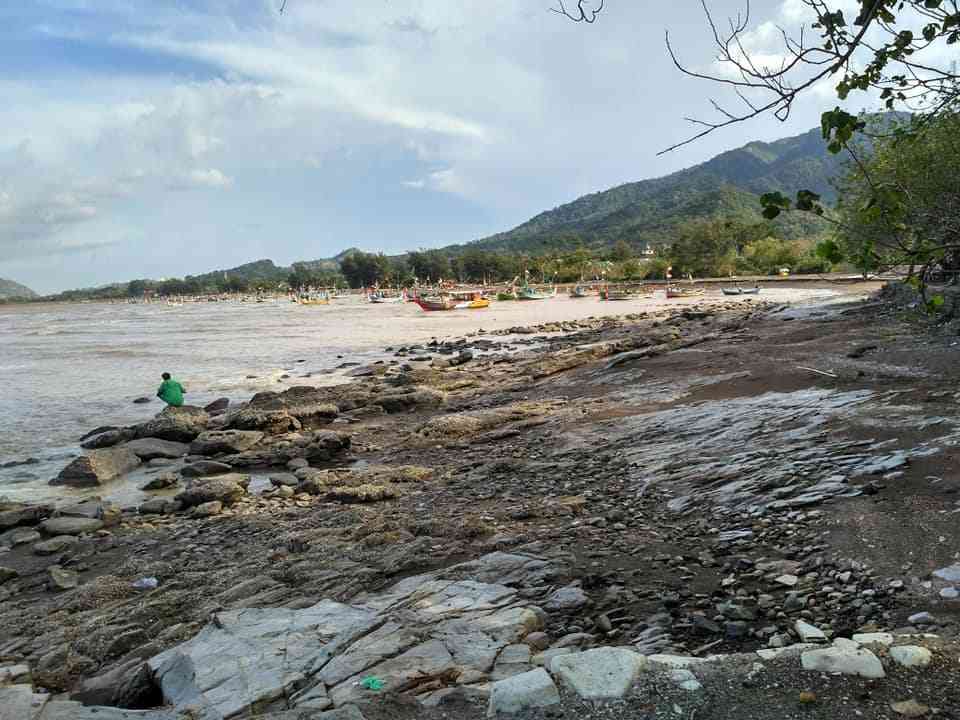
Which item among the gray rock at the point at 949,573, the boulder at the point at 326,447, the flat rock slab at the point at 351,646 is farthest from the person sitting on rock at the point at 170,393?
the gray rock at the point at 949,573

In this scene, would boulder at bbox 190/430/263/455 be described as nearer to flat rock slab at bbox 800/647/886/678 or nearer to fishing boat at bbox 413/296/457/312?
flat rock slab at bbox 800/647/886/678

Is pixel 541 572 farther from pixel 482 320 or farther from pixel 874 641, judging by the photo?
pixel 482 320

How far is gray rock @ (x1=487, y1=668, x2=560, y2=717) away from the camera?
11.4ft

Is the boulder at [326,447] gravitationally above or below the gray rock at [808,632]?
below

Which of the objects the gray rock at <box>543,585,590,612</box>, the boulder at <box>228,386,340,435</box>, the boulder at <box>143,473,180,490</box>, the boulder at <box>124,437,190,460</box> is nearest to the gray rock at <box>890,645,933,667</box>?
the gray rock at <box>543,585,590,612</box>

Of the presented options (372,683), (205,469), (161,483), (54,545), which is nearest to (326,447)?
(205,469)

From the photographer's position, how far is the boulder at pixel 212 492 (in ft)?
33.6

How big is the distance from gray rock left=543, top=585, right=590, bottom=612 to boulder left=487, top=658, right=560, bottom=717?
4.40 ft

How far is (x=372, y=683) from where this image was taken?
4.02 metres

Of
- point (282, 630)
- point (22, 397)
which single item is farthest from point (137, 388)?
point (282, 630)

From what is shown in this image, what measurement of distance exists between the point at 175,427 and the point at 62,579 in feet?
26.4

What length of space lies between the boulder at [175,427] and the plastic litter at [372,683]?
12.8 m

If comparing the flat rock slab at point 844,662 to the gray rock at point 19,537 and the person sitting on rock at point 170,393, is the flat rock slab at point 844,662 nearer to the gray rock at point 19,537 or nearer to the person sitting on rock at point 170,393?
the gray rock at point 19,537

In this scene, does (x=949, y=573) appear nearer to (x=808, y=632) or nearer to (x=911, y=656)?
(x=808, y=632)
